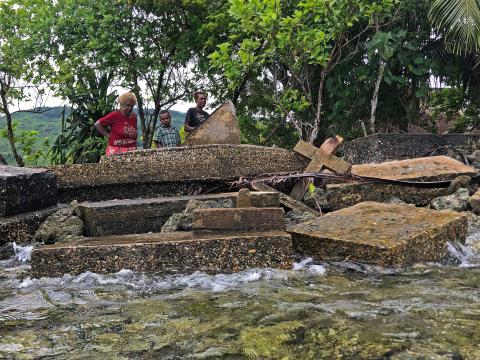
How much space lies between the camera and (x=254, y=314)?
2.45m

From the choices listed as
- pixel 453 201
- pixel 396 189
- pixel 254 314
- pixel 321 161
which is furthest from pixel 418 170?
pixel 254 314

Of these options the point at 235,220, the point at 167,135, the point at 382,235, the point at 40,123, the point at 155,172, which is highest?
the point at 40,123

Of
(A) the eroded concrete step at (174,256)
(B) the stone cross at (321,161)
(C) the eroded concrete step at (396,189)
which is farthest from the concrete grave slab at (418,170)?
(A) the eroded concrete step at (174,256)

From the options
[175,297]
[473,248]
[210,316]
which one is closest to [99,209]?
[175,297]

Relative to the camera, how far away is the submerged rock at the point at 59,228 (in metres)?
4.54

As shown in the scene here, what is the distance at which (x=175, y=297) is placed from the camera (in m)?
2.86

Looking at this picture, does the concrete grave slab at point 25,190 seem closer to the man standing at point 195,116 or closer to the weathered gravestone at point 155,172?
the weathered gravestone at point 155,172

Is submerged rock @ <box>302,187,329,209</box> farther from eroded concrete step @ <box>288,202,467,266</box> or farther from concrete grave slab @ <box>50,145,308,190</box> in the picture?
eroded concrete step @ <box>288,202,467,266</box>

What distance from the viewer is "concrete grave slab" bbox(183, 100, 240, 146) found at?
6078mm

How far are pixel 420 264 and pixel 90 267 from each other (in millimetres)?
2190

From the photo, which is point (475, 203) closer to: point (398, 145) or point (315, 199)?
point (315, 199)

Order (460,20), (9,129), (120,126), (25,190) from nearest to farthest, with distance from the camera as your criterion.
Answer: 1. (25,190)
2. (120,126)
3. (460,20)
4. (9,129)

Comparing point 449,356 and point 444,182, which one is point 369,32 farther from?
point 449,356

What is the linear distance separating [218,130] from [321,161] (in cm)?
128
